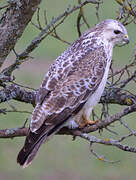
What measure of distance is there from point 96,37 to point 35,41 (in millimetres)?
2047

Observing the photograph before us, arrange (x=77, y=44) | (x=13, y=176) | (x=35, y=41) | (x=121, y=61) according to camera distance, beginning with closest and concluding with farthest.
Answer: (x=35, y=41), (x=77, y=44), (x=13, y=176), (x=121, y=61)

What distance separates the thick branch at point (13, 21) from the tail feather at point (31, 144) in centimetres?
93

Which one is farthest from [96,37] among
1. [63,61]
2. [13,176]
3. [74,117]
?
[13,176]

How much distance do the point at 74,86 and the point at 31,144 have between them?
1.02 meters

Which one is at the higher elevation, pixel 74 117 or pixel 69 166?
pixel 74 117

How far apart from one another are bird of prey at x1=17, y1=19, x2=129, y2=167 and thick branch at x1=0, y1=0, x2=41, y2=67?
0.98 metres

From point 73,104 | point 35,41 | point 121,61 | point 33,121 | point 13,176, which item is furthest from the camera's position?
point 121,61

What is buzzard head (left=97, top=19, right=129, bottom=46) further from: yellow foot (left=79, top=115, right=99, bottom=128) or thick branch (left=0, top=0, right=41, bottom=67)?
thick branch (left=0, top=0, right=41, bottom=67)

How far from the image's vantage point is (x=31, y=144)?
21.0ft

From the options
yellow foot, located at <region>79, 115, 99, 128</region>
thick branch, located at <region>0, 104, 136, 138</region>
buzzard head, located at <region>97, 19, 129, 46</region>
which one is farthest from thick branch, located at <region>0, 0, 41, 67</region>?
buzzard head, located at <region>97, 19, 129, 46</region>

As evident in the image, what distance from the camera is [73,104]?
275 inches

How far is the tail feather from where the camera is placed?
636 centimetres

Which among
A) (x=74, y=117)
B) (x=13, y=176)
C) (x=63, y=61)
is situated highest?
(x=63, y=61)

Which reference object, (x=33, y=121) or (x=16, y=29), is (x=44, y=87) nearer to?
(x=33, y=121)
